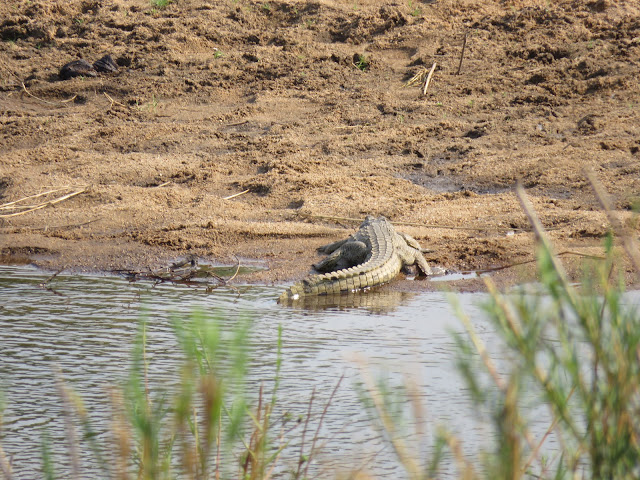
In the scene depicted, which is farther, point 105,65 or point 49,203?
point 105,65

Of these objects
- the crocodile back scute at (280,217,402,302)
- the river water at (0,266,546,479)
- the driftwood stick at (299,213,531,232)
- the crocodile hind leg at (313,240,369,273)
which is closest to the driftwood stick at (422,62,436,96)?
the driftwood stick at (299,213,531,232)

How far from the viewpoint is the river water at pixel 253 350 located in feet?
10.8

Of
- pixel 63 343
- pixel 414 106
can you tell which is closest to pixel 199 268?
pixel 63 343

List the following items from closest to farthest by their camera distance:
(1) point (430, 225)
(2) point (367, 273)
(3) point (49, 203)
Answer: (2) point (367, 273) → (1) point (430, 225) → (3) point (49, 203)

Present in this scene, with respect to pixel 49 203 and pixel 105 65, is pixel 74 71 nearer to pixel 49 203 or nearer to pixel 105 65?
pixel 105 65

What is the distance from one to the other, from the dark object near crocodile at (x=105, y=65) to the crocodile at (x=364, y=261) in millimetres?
5485

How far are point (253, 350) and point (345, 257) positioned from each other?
216cm

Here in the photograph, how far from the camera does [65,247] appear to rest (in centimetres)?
661

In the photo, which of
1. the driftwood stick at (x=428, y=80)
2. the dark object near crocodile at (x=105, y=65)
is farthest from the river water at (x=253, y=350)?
the dark object near crocodile at (x=105, y=65)

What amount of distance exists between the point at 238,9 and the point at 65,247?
6.23 meters

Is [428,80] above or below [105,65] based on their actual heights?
below

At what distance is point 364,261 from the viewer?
20.5 feet

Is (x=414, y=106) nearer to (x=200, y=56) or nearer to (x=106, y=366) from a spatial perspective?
(x=200, y=56)

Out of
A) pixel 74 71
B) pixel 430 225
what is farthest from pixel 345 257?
pixel 74 71
